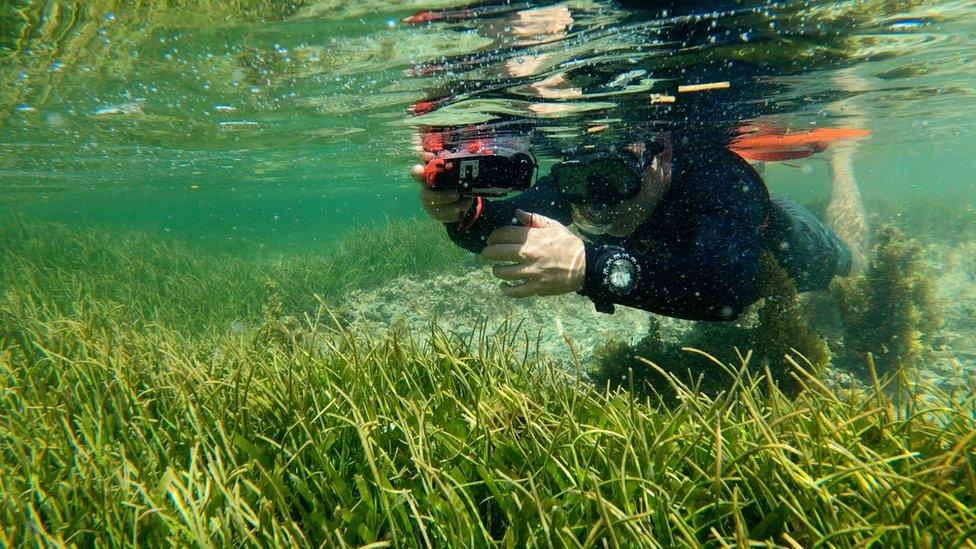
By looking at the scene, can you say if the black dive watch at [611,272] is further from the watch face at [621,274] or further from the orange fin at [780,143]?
the orange fin at [780,143]

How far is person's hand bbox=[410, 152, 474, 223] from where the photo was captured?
3.63 metres

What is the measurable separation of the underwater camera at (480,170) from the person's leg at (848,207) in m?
6.83

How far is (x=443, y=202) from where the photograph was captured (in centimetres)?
370

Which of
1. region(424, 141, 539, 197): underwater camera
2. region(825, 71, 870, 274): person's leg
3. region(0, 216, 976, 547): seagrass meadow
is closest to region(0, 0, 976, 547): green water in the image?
region(0, 216, 976, 547): seagrass meadow

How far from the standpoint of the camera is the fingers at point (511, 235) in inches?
126

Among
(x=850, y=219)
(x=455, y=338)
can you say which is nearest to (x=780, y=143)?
(x=850, y=219)

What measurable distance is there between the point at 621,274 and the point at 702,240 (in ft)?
3.02

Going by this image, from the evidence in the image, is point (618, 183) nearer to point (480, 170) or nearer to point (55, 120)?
point (480, 170)

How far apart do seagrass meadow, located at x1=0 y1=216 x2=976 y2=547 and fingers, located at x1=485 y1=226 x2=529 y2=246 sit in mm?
660

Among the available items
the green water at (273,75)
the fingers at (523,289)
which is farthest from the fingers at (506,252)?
the green water at (273,75)

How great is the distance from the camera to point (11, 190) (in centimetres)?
2755

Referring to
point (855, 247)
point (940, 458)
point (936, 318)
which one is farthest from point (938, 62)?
point (940, 458)

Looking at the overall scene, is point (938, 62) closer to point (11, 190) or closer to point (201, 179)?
Result: point (201, 179)

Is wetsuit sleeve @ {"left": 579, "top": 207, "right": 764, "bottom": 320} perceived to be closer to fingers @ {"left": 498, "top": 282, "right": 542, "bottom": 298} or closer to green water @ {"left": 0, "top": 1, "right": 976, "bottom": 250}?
fingers @ {"left": 498, "top": 282, "right": 542, "bottom": 298}
